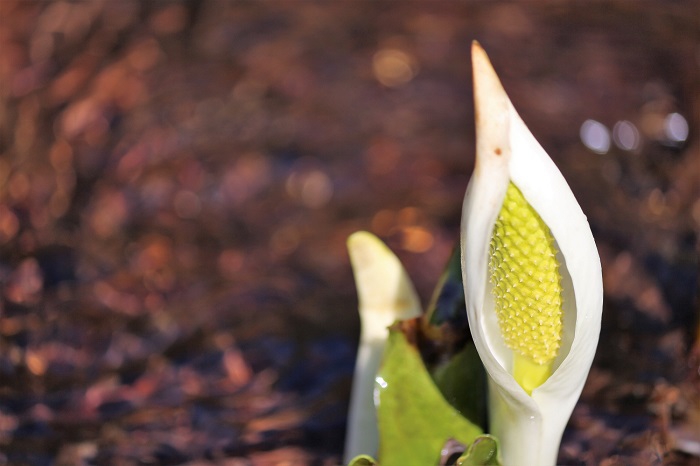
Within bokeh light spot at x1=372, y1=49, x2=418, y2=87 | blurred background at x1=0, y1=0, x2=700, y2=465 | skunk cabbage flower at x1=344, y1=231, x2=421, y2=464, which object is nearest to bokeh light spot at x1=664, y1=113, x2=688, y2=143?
blurred background at x1=0, y1=0, x2=700, y2=465

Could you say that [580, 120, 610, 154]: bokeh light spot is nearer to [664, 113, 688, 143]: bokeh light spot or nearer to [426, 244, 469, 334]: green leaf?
[664, 113, 688, 143]: bokeh light spot

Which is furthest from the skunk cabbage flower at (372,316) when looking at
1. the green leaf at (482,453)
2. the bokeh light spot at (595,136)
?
the bokeh light spot at (595,136)

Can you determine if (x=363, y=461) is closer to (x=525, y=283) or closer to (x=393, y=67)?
(x=525, y=283)

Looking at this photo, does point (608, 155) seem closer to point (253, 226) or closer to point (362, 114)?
point (362, 114)

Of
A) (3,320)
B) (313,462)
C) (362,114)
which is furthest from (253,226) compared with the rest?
(313,462)

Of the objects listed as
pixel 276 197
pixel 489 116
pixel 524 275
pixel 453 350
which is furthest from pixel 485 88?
pixel 276 197

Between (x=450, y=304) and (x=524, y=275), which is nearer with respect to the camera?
(x=524, y=275)
